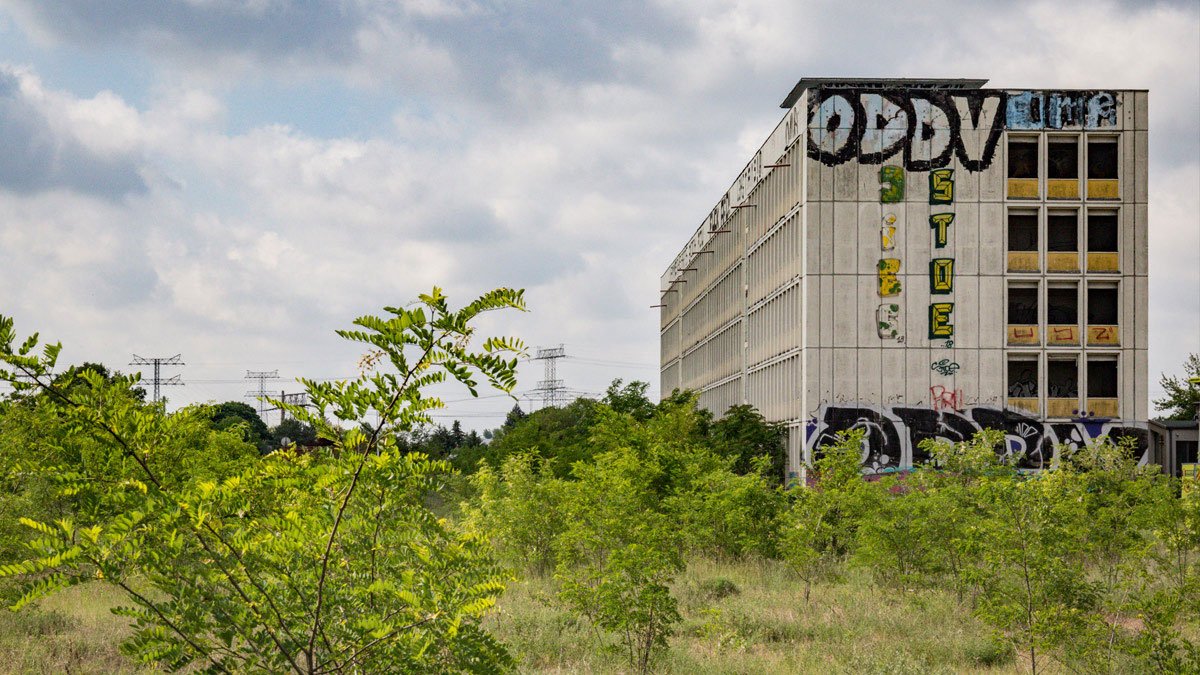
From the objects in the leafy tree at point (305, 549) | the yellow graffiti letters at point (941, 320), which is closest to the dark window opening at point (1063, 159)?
the yellow graffiti letters at point (941, 320)

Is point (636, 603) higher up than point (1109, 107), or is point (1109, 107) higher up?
point (1109, 107)

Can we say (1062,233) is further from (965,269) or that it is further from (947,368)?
(947,368)

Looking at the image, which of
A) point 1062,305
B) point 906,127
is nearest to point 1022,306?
point 1062,305

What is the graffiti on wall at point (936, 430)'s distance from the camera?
50.4 m

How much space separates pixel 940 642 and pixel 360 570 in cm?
1056

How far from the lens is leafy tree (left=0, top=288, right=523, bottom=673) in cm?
662

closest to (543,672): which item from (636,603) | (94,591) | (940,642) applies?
(636,603)

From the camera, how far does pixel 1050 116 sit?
51.8m

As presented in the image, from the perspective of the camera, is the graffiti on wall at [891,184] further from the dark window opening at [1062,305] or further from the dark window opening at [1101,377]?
the dark window opening at [1101,377]

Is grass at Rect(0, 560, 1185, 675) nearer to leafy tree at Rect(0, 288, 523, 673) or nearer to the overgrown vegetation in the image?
the overgrown vegetation

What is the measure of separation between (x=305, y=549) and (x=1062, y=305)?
4944 cm

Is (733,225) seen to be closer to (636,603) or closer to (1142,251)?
(1142,251)

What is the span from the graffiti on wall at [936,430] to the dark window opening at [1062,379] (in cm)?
148

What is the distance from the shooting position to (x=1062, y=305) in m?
52.8
